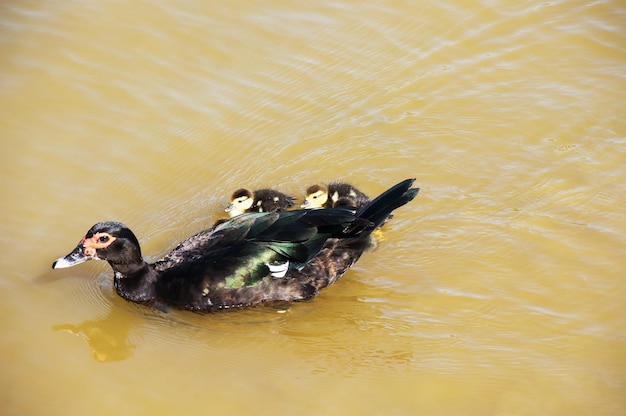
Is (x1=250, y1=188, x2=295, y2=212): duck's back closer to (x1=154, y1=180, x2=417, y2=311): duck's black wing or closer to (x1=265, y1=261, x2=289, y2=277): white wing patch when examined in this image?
(x1=154, y1=180, x2=417, y2=311): duck's black wing

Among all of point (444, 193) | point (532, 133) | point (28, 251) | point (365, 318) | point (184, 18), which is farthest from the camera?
point (184, 18)

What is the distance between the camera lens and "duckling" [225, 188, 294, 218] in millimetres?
6859

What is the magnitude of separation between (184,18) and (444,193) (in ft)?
11.2

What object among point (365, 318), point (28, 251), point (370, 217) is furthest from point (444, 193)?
point (28, 251)

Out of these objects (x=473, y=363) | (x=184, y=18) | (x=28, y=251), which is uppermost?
(x=184, y=18)

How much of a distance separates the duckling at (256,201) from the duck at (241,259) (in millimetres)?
551

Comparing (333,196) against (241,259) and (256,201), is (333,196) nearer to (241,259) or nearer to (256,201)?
(256,201)

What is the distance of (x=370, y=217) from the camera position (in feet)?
20.5

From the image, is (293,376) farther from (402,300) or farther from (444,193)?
(444,193)

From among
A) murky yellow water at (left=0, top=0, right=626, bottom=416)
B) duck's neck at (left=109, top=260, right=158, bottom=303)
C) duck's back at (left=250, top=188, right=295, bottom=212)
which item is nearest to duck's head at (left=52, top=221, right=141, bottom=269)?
duck's neck at (left=109, top=260, right=158, bottom=303)

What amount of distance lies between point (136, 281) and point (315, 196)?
5.38 feet

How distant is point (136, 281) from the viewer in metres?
6.09

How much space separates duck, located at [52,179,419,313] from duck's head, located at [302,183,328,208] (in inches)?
23.9

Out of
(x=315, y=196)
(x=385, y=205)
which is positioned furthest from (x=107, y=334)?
(x=385, y=205)
